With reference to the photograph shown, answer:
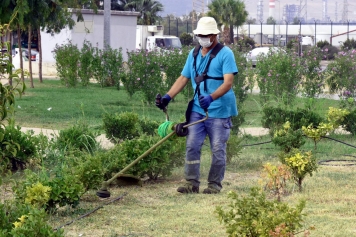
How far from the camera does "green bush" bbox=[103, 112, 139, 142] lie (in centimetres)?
880

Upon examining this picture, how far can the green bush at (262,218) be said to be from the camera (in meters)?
4.10

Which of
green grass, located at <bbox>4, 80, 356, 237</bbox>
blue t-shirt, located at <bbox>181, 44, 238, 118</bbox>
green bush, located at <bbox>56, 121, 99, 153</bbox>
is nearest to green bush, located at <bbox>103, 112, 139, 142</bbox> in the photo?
green bush, located at <bbox>56, 121, 99, 153</bbox>

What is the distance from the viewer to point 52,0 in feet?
39.2

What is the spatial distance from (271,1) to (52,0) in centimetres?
14393

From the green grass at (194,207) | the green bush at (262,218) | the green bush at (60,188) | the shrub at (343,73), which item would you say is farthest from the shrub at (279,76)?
the green bush at (262,218)

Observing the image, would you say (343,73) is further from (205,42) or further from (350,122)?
(205,42)

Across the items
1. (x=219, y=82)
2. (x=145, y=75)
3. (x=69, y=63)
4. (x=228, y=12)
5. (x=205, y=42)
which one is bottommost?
(x=145, y=75)

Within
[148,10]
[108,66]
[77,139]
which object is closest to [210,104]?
[77,139]

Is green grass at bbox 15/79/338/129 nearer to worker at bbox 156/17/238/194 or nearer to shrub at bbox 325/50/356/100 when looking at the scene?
shrub at bbox 325/50/356/100

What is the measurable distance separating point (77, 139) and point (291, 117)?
12.3 feet

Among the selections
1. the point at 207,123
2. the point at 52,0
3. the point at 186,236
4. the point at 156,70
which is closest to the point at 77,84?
the point at 156,70

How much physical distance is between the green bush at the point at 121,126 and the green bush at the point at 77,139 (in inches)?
25.1

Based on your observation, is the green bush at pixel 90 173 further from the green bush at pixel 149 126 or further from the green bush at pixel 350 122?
the green bush at pixel 350 122

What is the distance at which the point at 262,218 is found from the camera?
417 cm
